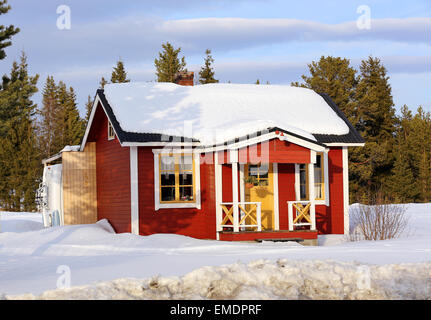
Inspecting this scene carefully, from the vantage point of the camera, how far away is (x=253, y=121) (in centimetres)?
1878

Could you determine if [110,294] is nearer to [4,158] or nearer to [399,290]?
[399,290]

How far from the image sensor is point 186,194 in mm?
19344

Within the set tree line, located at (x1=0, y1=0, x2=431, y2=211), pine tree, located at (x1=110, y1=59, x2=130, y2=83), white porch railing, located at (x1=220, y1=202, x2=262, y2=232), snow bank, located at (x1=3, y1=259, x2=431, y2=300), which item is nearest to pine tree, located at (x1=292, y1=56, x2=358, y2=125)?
tree line, located at (x1=0, y1=0, x2=431, y2=211)

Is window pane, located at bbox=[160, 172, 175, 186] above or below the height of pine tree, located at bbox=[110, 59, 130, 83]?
below

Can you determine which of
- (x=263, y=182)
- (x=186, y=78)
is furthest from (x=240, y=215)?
(x=186, y=78)

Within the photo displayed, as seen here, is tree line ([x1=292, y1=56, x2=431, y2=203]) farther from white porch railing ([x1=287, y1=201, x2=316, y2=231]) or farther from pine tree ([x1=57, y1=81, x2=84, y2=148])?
white porch railing ([x1=287, y1=201, x2=316, y2=231])

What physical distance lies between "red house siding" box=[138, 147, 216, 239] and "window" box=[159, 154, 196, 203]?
0.95ft

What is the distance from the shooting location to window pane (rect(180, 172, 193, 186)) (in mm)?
19266

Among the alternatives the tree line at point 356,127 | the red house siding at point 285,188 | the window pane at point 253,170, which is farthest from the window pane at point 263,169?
the tree line at point 356,127

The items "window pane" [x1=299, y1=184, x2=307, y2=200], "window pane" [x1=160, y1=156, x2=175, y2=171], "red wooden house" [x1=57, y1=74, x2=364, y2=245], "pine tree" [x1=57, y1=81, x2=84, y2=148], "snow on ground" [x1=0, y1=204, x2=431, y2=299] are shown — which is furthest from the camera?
"pine tree" [x1=57, y1=81, x2=84, y2=148]

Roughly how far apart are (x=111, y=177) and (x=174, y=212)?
9.47 feet

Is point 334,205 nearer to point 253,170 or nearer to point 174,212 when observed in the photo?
point 253,170
